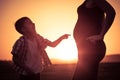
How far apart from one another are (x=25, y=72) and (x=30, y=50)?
41 centimetres

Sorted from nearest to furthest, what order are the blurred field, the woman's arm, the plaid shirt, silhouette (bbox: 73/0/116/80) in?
the woman's arm → silhouette (bbox: 73/0/116/80) → the plaid shirt → the blurred field

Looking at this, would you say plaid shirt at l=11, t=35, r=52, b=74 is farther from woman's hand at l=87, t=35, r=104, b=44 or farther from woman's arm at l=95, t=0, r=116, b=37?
woman's arm at l=95, t=0, r=116, b=37

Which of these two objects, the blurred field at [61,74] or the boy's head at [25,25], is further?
the blurred field at [61,74]

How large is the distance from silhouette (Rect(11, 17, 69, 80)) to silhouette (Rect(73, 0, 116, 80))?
59.7 inches

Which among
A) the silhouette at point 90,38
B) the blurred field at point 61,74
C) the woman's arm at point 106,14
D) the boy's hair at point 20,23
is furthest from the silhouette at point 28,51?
the blurred field at point 61,74

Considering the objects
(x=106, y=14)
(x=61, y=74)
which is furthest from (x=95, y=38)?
(x=61, y=74)

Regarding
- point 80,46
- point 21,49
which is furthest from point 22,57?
point 80,46

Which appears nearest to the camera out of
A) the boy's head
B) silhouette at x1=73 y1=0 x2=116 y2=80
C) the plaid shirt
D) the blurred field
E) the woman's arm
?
the woman's arm

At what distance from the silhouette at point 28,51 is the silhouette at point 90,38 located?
1516 millimetres

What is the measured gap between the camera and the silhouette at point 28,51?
7.88 m

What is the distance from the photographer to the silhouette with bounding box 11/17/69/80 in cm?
788

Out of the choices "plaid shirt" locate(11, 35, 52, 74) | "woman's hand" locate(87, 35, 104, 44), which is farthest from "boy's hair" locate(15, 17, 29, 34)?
"woman's hand" locate(87, 35, 104, 44)

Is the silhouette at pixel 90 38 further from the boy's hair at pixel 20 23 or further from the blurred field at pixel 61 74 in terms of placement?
the blurred field at pixel 61 74

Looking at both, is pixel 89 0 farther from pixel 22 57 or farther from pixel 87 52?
pixel 22 57
